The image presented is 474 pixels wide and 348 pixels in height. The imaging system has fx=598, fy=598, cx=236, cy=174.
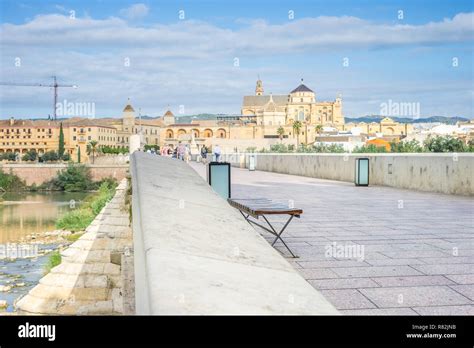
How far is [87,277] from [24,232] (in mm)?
32802

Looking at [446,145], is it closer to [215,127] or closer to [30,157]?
[30,157]

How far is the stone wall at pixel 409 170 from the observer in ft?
40.2

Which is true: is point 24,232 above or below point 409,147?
below

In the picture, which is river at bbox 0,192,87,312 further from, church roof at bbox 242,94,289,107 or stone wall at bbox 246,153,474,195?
church roof at bbox 242,94,289,107

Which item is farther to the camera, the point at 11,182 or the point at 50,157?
the point at 50,157

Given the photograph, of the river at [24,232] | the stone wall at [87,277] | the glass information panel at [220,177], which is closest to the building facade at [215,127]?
the river at [24,232]

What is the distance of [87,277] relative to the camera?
11.8 m

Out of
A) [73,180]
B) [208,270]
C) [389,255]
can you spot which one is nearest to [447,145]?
[389,255]

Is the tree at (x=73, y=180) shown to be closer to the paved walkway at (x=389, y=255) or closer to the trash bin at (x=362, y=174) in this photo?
the trash bin at (x=362, y=174)
